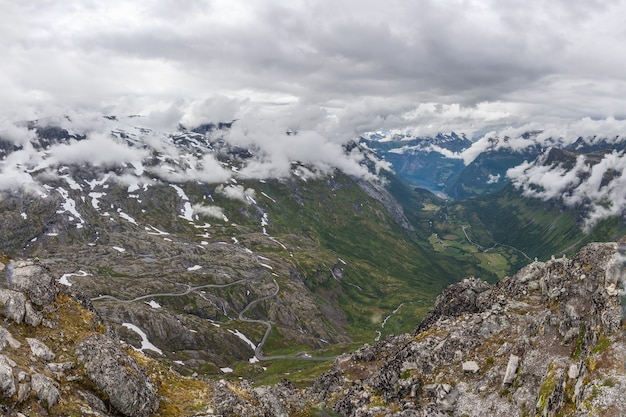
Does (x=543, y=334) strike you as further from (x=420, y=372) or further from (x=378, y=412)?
(x=378, y=412)

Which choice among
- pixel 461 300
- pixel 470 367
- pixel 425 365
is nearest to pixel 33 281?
pixel 425 365

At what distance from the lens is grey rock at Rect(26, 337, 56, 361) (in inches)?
1750

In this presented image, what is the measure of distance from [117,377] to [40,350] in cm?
853

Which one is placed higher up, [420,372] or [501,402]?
[501,402]

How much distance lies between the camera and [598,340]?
53.0m

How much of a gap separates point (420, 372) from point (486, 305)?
27.3 meters

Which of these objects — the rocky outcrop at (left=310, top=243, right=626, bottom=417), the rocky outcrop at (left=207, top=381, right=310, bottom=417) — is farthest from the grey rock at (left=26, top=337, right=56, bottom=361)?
the rocky outcrop at (left=310, top=243, right=626, bottom=417)

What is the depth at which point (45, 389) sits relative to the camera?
3878 centimetres

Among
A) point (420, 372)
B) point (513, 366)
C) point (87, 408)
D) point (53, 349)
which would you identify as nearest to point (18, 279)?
point (53, 349)

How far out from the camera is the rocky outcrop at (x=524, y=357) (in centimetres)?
4872

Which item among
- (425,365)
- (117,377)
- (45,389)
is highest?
(45,389)

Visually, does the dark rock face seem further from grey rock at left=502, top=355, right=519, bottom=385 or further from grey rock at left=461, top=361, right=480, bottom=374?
grey rock at left=502, top=355, right=519, bottom=385

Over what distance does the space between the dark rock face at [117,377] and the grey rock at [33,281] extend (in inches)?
354

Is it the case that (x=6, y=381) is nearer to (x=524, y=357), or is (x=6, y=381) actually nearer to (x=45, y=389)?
(x=45, y=389)
